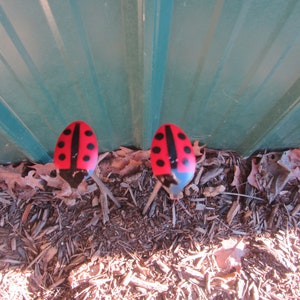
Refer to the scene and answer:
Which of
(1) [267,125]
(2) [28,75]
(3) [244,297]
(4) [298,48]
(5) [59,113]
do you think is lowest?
(3) [244,297]

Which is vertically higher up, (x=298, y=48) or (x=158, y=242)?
(x=298, y=48)

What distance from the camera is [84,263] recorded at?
1.80 m

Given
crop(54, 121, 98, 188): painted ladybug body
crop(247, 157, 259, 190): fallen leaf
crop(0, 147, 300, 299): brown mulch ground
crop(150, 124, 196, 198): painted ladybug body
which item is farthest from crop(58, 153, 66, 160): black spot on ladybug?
crop(247, 157, 259, 190): fallen leaf

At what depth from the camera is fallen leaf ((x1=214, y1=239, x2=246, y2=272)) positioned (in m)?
1.83

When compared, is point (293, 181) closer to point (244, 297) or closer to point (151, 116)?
point (244, 297)

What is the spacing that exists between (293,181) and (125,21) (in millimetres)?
1491

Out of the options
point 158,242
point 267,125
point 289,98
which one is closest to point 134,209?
point 158,242

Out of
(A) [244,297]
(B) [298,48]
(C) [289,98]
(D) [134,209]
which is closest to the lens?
(B) [298,48]

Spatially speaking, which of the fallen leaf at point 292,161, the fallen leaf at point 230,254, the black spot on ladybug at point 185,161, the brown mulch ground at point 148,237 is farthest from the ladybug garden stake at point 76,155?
the fallen leaf at point 292,161

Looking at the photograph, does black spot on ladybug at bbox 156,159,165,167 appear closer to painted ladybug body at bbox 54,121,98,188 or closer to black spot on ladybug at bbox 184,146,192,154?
black spot on ladybug at bbox 184,146,192,154

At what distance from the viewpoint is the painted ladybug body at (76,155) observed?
1.19 meters

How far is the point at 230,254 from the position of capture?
6.09ft

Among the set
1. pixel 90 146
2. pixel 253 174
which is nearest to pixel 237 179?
pixel 253 174

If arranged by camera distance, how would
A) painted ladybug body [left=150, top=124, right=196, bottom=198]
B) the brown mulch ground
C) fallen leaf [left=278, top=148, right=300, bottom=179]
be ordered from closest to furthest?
painted ladybug body [left=150, top=124, right=196, bottom=198], the brown mulch ground, fallen leaf [left=278, top=148, right=300, bottom=179]
